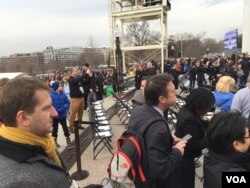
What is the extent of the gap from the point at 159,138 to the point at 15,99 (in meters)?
1.30

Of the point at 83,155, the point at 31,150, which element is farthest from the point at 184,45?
the point at 31,150

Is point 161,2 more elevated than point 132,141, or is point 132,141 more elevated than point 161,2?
point 161,2

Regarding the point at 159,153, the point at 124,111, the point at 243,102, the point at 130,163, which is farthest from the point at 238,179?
the point at 124,111

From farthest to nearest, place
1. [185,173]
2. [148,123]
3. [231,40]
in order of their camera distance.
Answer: [231,40] < [185,173] < [148,123]

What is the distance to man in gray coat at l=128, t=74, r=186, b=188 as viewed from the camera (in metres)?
2.40

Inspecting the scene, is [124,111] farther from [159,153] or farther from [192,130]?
[159,153]

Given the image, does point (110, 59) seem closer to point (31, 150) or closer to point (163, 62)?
point (163, 62)

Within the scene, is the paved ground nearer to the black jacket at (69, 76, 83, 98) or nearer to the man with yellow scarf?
the black jacket at (69, 76, 83, 98)

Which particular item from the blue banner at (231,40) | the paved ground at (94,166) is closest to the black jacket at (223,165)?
the paved ground at (94,166)

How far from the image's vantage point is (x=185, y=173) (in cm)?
310

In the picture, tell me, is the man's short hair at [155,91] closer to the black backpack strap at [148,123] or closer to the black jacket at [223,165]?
the black backpack strap at [148,123]

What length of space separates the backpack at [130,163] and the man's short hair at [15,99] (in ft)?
3.45

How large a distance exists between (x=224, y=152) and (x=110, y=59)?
23.2m

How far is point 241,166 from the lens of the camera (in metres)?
2.09
